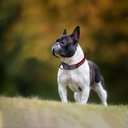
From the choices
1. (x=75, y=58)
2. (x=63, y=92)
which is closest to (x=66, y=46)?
(x=75, y=58)

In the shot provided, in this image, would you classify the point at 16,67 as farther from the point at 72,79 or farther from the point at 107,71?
the point at 107,71

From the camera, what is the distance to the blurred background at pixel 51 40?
6.02 ft

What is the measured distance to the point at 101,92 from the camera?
5.95ft

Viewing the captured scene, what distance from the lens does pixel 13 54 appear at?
1872 millimetres

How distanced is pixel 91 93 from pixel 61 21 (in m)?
0.32

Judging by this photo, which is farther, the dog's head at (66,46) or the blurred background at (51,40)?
the blurred background at (51,40)

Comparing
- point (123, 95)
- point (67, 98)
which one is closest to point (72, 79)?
point (67, 98)

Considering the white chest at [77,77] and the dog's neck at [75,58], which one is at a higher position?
the dog's neck at [75,58]

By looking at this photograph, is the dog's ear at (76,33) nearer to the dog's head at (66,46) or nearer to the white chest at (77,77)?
the dog's head at (66,46)

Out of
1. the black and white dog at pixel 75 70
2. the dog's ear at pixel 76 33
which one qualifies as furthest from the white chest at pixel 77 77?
the dog's ear at pixel 76 33

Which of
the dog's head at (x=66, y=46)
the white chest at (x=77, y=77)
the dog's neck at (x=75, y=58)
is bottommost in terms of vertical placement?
the white chest at (x=77, y=77)

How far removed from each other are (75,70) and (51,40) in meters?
0.18

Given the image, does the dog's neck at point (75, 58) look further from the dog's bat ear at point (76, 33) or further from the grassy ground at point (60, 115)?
the grassy ground at point (60, 115)

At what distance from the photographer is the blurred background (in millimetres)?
1834
